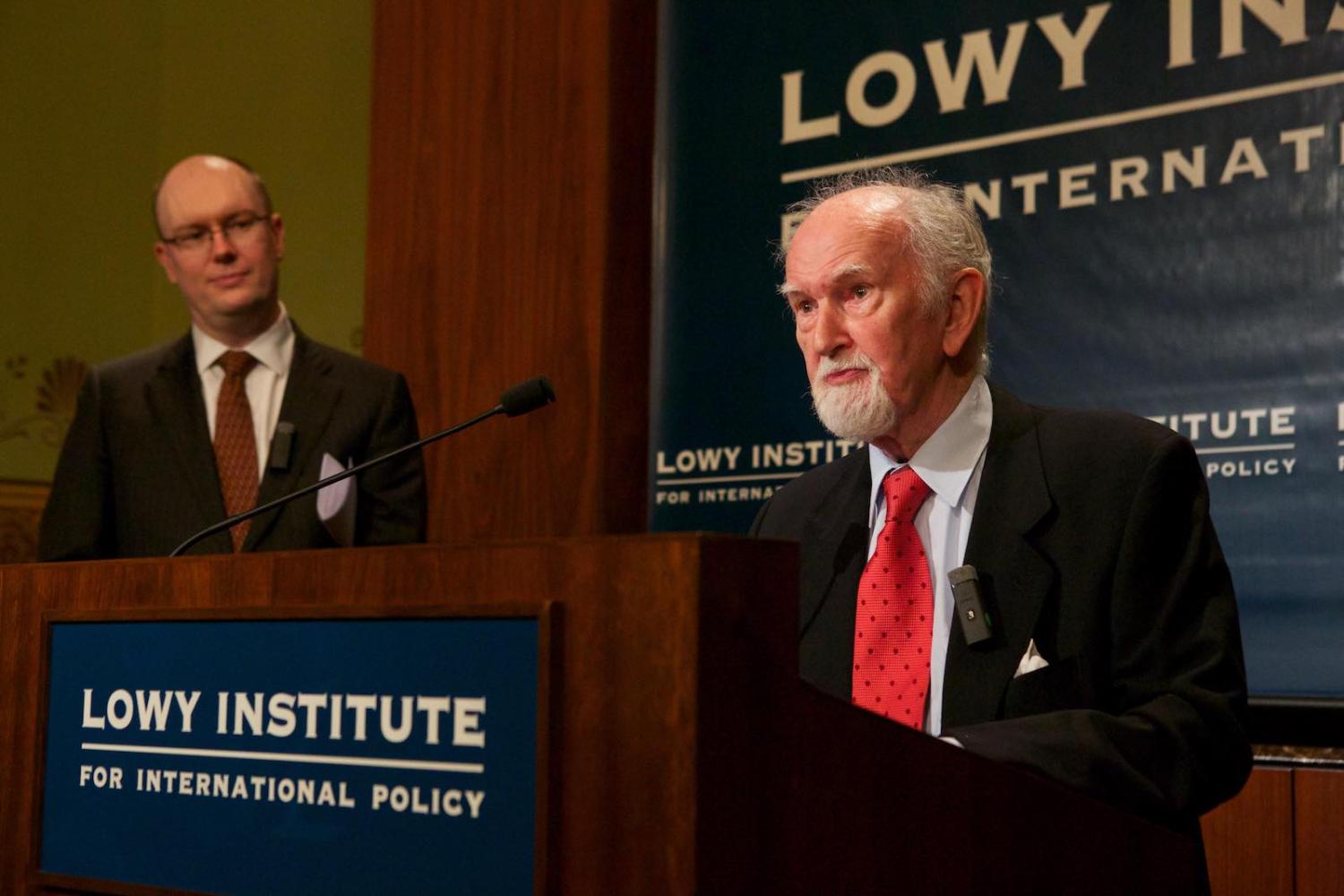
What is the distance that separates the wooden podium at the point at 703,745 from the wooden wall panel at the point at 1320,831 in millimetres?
1380

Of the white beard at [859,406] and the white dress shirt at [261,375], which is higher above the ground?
the white dress shirt at [261,375]

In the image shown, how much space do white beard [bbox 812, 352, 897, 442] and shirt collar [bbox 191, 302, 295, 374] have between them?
1275mm

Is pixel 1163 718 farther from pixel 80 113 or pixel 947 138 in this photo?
pixel 80 113

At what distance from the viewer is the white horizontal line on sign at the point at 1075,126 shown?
246cm

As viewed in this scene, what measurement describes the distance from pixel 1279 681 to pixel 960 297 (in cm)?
91

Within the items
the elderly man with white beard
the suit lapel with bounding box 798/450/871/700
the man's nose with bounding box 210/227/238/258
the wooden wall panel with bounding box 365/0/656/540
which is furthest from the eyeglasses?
the suit lapel with bounding box 798/450/871/700

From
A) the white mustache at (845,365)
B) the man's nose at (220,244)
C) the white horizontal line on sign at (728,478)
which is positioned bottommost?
the white horizontal line on sign at (728,478)

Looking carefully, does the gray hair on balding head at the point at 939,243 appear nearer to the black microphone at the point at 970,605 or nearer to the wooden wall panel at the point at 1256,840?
the black microphone at the point at 970,605

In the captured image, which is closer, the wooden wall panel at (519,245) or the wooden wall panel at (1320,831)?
the wooden wall panel at (1320,831)

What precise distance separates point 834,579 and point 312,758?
877mm

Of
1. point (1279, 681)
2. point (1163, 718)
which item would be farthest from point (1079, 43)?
point (1163, 718)

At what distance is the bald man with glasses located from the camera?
2.59m

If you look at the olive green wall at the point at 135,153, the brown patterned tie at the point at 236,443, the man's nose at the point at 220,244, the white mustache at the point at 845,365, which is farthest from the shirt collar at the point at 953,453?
the olive green wall at the point at 135,153

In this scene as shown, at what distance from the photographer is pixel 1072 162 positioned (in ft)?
8.93
